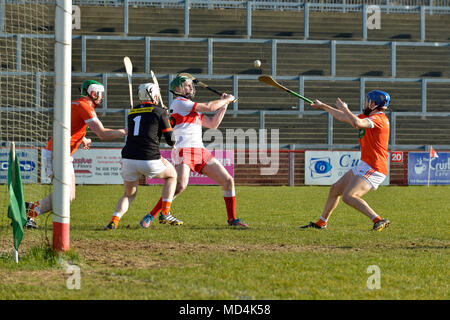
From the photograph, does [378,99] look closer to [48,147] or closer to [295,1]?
[48,147]

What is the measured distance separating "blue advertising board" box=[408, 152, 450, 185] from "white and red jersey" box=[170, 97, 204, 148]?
16.8 meters

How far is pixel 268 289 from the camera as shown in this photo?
16.1ft

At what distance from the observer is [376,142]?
8.98 m

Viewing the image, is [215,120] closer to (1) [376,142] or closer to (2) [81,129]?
(2) [81,129]

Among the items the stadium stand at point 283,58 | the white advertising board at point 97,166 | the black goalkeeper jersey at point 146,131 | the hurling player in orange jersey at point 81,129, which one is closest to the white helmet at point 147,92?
the black goalkeeper jersey at point 146,131

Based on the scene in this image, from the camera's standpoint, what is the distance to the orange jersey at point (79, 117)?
849cm

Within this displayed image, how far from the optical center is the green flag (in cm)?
610

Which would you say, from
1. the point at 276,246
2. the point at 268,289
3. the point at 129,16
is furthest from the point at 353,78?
the point at 268,289

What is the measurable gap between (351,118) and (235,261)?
309 centimetres

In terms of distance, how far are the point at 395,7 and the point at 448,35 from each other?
3138mm

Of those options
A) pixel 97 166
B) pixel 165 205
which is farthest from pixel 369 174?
pixel 97 166

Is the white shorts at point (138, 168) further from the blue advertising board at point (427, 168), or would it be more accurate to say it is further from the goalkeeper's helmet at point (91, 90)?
the blue advertising board at point (427, 168)

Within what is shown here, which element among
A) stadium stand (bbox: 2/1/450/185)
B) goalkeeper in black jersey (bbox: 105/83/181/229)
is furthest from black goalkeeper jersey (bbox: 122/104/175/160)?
stadium stand (bbox: 2/1/450/185)

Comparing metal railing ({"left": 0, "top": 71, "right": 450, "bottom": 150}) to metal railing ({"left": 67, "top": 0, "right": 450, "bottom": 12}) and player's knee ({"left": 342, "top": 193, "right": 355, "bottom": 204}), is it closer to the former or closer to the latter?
metal railing ({"left": 67, "top": 0, "right": 450, "bottom": 12})
